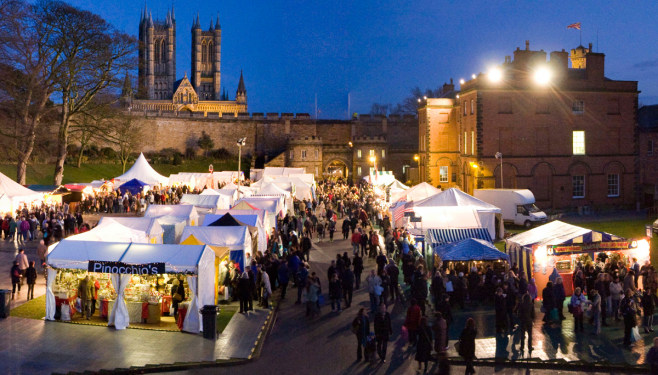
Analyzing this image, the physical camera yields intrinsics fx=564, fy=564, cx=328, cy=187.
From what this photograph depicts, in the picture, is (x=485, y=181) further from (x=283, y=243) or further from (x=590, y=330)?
(x=590, y=330)

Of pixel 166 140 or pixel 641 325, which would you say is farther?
pixel 166 140

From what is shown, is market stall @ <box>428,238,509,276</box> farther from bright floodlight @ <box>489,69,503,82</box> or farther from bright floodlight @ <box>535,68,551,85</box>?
bright floodlight @ <box>535,68,551,85</box>

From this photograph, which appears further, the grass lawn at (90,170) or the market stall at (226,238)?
the grass lawn at (90,170)

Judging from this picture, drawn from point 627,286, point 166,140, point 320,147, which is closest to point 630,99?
point 627,286

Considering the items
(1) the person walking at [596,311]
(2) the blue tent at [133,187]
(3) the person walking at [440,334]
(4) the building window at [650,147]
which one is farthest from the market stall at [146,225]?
(4) the building window at [650,147]

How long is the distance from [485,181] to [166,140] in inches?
1615

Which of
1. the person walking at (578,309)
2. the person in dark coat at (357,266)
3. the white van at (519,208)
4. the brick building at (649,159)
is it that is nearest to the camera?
the person walking at (578,309)

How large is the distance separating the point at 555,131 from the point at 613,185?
4964 mm

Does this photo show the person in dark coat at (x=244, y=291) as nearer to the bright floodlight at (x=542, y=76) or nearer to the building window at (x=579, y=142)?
the bright floodlight at (x=542, y=76)

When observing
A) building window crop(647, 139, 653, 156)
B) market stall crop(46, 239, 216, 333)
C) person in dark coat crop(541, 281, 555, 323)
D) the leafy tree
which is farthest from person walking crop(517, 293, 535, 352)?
the leafy tree

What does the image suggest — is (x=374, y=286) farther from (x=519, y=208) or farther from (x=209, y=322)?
(x=519, y=208)

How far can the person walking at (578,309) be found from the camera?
10.8m

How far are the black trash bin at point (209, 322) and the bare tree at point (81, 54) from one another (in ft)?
68.0

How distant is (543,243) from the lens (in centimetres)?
1301
